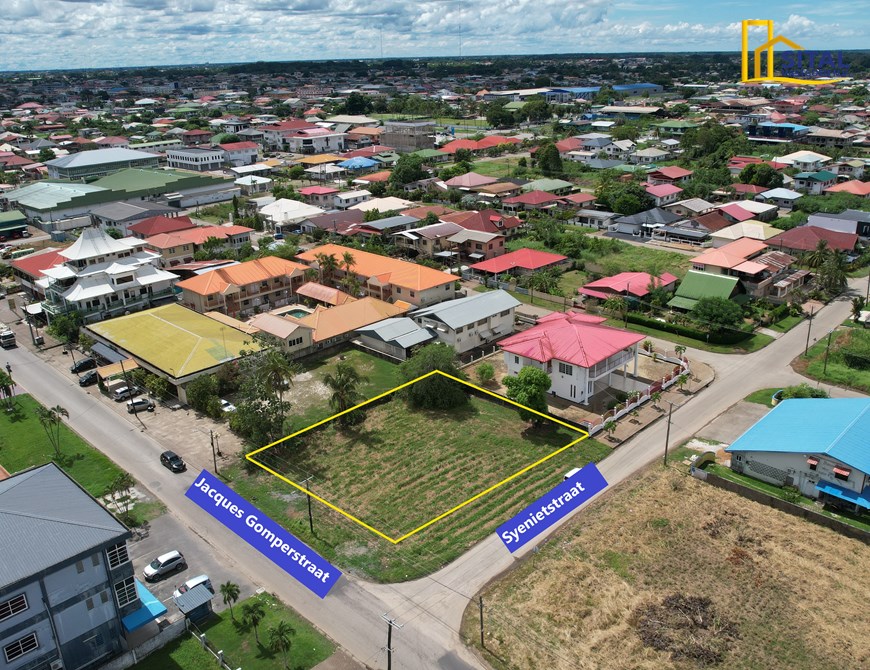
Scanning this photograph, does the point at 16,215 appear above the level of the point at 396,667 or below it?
above

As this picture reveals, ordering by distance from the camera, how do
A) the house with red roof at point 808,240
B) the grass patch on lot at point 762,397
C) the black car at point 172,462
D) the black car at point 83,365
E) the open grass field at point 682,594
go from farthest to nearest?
the house with red roof at point 808,240, the black car at point 83,365, the grass patch on lot at point 762,397, the black car at point 172,462, the open grass field at point 682,594

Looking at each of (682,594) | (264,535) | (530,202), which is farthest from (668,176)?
(264,535)

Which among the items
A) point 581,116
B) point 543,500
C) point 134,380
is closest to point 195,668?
point 543,500

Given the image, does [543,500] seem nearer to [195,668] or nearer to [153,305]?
[195,668]

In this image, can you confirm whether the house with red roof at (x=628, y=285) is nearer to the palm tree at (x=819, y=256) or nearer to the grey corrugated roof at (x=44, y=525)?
the palm tree at (x=819, y=256)

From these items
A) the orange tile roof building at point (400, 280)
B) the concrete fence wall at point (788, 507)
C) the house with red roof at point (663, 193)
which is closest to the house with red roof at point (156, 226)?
the orange tile roof building at point (400, 280)

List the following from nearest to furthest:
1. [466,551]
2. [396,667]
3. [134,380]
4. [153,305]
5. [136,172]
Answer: [396,667]
[466,551]
[134,380]
[153,305]
[136,172]
